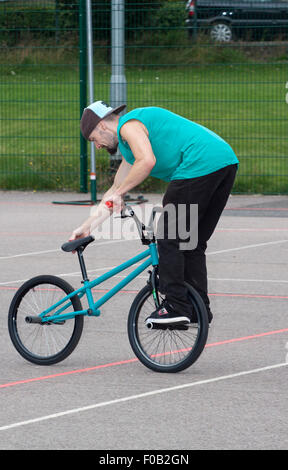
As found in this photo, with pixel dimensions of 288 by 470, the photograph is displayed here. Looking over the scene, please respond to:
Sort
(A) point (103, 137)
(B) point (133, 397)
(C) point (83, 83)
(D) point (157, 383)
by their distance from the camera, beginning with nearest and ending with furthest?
(B) point (133, 397)
(D) point (157, 383)
(A) point (103, 137)
(C) point (83, 83)

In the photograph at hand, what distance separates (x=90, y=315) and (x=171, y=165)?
105 centimetres

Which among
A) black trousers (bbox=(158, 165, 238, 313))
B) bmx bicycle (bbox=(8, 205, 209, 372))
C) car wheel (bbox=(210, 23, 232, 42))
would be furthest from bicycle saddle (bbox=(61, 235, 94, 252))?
car wheel (bbox=(210, 23, 232, 42))

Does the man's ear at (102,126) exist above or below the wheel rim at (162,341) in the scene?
above

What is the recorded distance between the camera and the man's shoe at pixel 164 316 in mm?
6051

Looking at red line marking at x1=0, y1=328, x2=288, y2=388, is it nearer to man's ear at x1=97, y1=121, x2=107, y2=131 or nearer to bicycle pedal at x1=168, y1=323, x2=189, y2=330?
bicycle pedal at x1=168, y1=323, x2=189, y2=330

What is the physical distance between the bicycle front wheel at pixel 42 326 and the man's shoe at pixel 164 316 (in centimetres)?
45

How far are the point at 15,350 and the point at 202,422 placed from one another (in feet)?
6.25

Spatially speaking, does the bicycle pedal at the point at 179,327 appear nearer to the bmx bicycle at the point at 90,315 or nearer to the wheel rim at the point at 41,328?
the bmx bicycle at the point at 90,315

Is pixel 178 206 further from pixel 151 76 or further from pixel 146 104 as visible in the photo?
pixel 146 104

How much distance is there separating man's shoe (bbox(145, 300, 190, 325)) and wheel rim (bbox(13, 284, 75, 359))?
0.52 m

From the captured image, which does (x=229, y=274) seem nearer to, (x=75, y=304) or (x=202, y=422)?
(x=75, y=304)

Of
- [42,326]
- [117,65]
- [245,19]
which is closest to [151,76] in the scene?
[117,65]

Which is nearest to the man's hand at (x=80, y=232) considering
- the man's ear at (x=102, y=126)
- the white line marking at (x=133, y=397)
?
the man's ear at (x=102, y=126)

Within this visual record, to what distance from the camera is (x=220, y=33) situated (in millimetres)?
13789
